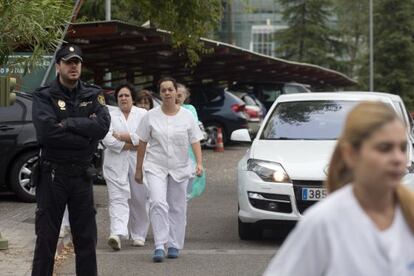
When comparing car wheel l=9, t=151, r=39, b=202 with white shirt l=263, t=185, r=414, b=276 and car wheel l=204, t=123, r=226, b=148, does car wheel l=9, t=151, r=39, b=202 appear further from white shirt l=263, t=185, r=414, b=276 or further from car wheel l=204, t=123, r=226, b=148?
car wheel l=204, t=123, r=226, b=148

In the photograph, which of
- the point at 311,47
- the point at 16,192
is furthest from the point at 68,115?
the point at 311,47

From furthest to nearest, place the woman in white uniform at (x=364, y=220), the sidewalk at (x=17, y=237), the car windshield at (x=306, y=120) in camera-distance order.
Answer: the car windshield at (x=306, y=120)
the sidewalk at (x=17, y=237)
the woman in white uniform at (x=364, y=220)

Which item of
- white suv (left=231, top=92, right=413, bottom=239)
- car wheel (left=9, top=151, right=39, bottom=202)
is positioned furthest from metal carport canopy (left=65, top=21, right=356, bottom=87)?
white suv (left=231, top=92, right=413, bottom=239)

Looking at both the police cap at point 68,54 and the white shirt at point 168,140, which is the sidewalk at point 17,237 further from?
the police cap at point 68,54

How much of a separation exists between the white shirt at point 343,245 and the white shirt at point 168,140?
5696 millimetres

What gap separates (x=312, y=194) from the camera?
8422 mm

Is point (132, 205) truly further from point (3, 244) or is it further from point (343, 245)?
point (343, 245)

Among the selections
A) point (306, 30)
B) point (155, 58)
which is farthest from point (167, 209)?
point (306, 30)

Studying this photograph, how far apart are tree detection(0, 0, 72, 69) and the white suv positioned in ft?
7.83

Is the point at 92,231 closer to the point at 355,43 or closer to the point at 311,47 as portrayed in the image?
the point at 311,47

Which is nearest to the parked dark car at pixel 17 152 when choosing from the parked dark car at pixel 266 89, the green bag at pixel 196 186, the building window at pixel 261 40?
the green bag at pixel 196 186

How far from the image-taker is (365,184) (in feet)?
8.49

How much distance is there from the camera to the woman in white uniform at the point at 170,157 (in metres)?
8.29

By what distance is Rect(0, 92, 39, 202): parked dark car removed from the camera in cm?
1201
